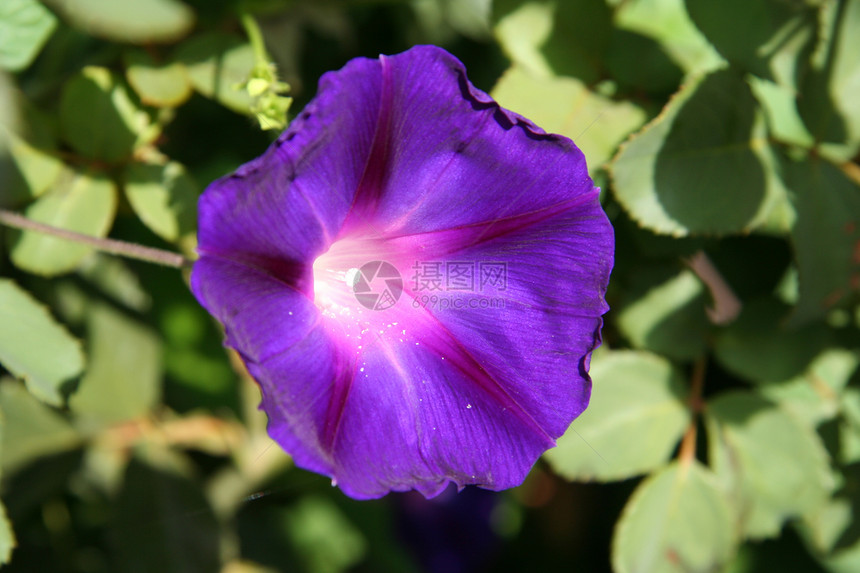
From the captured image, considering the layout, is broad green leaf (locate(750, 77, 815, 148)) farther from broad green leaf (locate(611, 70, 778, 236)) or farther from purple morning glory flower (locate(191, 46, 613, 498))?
purple morning glory flower (locate(191, 46, 613, 498))

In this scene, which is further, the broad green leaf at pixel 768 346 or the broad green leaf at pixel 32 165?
the broad green leaf at pixel 768 346

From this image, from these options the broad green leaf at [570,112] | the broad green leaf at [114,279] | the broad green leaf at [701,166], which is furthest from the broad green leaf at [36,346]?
the broad green leaf at [701,166]

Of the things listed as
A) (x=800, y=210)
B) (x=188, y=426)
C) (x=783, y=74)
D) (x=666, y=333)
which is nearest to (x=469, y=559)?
(x=188, y=426)

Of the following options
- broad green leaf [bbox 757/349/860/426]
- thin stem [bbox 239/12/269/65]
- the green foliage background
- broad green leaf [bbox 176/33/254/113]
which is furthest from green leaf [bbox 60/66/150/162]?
broad green leaf [bbox 757/349/860/426]

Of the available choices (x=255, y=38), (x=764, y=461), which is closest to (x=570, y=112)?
(x=255, y=38)

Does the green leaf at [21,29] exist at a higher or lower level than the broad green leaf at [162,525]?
higher

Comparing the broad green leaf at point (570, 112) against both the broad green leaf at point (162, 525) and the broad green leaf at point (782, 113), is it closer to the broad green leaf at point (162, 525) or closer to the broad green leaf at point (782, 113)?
the broad green leaf at point (782, 113)
